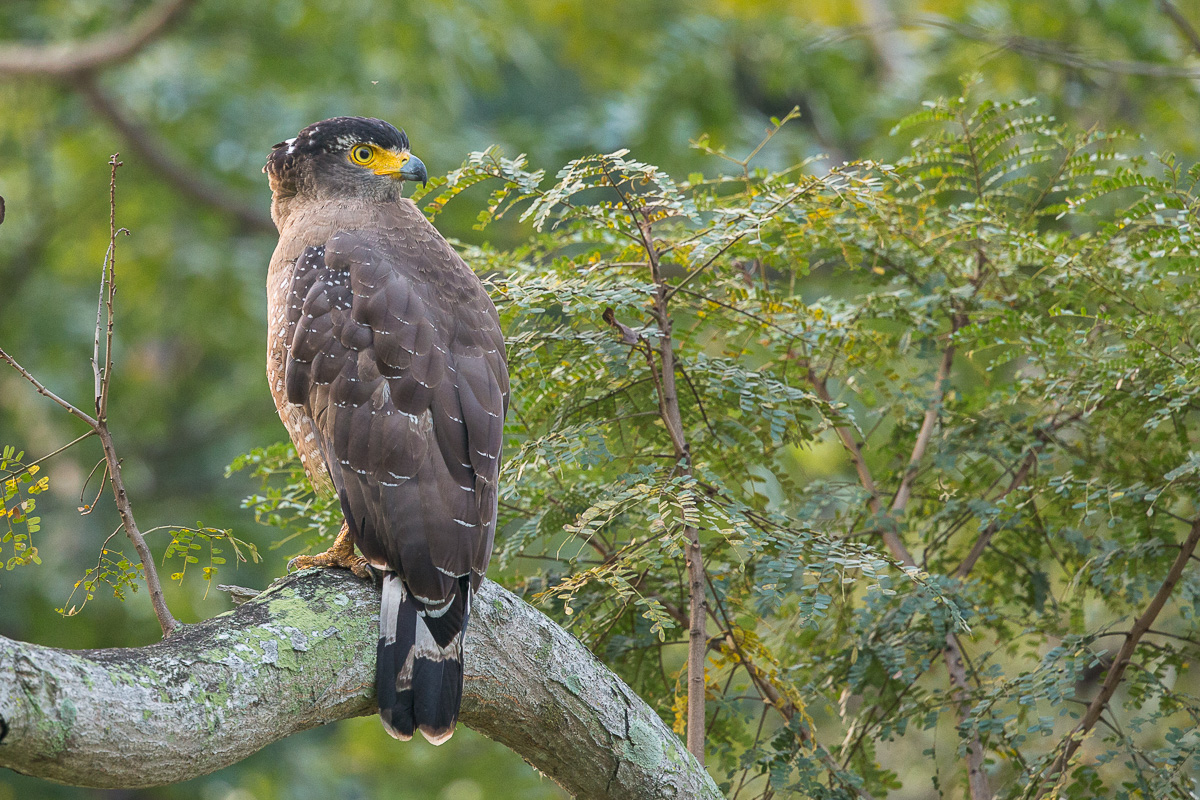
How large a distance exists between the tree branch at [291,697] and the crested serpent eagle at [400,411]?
86 millimetres

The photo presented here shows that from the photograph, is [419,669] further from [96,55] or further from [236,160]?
[236,160]

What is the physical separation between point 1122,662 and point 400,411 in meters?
1.72

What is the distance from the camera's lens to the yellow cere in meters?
3.10

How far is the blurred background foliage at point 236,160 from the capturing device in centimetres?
802

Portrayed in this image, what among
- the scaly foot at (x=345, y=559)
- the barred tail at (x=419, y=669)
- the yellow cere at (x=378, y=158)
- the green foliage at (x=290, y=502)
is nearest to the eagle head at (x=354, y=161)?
the yellow cere at (x=378, y=158)

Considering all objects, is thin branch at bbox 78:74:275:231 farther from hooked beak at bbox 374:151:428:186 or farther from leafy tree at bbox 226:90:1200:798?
leafy tree at bbox 226:90:1200:798

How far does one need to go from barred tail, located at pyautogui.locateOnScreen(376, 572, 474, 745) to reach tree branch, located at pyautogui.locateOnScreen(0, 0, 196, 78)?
21.5 ft

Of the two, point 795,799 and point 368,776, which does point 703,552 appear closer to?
point 795,799

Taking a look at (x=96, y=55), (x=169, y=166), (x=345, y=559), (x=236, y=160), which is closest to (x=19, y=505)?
(x=345, y=559)

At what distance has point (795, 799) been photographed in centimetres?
278

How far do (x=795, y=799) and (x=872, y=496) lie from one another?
31.1 inches

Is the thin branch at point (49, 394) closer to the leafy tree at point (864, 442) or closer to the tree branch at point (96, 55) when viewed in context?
the leafy tree at point (864, 442)

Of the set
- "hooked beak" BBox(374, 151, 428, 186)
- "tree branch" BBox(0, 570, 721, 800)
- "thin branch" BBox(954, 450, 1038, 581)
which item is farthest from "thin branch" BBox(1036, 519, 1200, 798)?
"hooked beak" BBox(374, 151, 428, 186)

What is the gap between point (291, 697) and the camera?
1.98 metres
